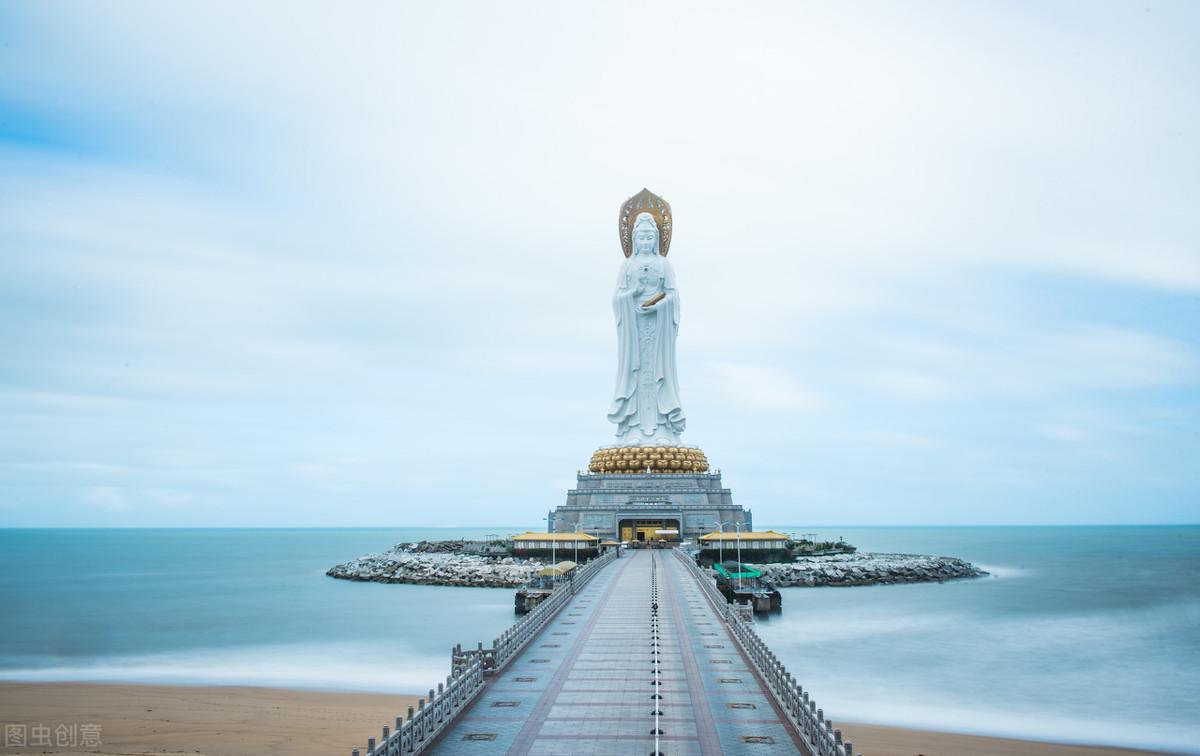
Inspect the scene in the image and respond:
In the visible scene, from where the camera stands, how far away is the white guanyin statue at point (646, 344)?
43906 mm

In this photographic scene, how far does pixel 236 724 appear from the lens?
1611 cm

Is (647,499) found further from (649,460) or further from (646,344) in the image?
(646,344)

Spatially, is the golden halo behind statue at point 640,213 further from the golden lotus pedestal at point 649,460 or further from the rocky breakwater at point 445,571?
the rocky breakwater at point 445,571

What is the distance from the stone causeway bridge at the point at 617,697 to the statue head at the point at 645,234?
2840cm

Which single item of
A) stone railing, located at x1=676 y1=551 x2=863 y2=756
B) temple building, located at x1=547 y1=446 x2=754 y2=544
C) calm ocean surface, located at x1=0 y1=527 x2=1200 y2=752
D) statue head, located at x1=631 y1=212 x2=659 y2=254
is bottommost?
calm ocean surface, located at x1=0 y1=527 x2=1200 y2=752

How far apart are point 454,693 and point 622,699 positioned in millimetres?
2271

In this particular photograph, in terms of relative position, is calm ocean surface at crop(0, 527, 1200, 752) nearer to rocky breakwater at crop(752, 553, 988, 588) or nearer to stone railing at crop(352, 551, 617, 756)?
rocky breakwater at crop(752, 553, 988, 588)

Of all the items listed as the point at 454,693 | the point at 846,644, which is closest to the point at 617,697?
the point at 454,693

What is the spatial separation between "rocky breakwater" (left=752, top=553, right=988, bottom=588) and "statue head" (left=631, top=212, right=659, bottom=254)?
16.7 meters

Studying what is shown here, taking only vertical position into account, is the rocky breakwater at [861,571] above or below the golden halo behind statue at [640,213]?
below

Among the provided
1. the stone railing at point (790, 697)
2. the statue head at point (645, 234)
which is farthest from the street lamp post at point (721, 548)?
the stone railing at point (790, 697)

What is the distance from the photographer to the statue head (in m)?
44.7

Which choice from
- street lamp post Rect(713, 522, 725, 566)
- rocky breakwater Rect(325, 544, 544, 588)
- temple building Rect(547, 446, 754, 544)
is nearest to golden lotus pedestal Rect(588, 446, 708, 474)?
temple building Rect(547, 446, 754, 544)

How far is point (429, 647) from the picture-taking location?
76.0 ft
